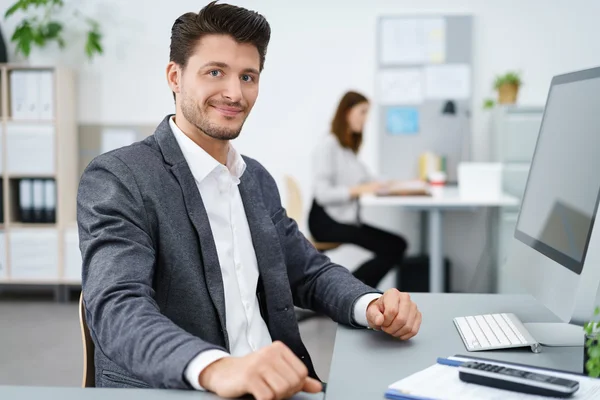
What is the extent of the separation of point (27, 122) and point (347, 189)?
2.20 m

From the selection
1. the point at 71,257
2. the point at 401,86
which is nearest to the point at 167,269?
the point at 71,257

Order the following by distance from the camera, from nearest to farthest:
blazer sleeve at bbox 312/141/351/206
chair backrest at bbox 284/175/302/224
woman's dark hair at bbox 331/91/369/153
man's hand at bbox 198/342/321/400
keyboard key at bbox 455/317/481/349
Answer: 1. man's hand at bbox 198/342/321/400
2. keyboard key at bbox 455/317/481/349
3. chair backrest at bbox 284/175/302/224
4. blazer sleeve at bbox 312/141/351/206
5. woman's dark hair at bbox 331/91/369/153

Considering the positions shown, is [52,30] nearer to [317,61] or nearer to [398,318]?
[317,61]

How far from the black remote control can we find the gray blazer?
0.37 m

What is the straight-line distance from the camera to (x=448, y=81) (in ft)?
16.1

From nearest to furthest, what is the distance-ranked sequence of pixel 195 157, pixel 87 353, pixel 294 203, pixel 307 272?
1. pixel 87 353
2. pixel 195 157
3. pixel 307 272
4. pixel 294 203

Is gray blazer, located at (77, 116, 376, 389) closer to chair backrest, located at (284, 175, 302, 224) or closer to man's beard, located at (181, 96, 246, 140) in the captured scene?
man's beard, located at (181, 96, 246, 140)

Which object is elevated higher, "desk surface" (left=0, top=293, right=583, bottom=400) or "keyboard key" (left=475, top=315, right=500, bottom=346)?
"keyboard key" (left=475, top=315, right=500, bottom=346)

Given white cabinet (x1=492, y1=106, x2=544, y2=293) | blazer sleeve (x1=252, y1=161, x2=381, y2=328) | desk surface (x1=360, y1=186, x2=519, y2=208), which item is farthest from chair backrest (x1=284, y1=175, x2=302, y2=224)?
blazer sleeve (x1=252, y1=161, x2=381, y2=328)

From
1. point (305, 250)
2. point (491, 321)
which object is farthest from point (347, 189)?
point (491, 321)

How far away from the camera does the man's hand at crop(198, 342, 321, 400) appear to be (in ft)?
2.85

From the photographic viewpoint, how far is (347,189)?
4.26m

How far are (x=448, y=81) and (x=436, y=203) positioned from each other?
132 cm

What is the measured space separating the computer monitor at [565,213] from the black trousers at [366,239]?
278 cm
